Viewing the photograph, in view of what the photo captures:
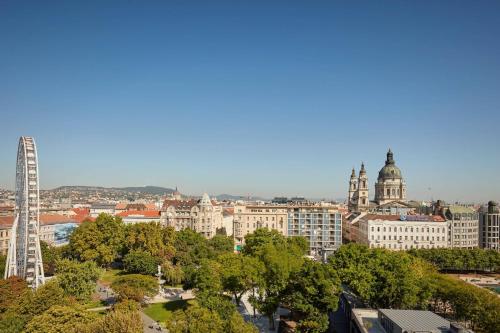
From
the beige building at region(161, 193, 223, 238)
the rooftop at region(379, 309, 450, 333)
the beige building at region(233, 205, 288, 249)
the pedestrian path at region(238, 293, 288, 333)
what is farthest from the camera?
the beige building at region(233, 205, 288, 249)

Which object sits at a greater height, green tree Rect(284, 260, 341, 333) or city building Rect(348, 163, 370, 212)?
city building Rect(348, 163, 370, 212)

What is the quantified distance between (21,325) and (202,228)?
82.8 meters

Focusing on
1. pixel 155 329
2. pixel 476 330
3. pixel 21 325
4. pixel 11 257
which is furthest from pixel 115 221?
pixel 476 330

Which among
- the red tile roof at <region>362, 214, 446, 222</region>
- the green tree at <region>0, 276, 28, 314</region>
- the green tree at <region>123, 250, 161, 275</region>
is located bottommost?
the green tree at <region>123, 250, 161, 275</region>

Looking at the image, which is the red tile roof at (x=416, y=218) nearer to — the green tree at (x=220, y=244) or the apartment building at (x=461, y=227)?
the apartment building at (x=461, y=227)

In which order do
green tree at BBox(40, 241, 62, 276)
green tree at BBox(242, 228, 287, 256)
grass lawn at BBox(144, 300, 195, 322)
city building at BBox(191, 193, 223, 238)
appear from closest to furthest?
grass lawn at BBox(144, 300, 195, 322) < green tree at BBox(40, 241, 62, 276) < green tree at BBox(242, 228, 287, 256) < city building at BBox(191, 193, 223, 238)

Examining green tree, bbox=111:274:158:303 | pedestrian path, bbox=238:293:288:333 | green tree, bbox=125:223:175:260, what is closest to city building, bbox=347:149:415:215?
green tree, bbox=125:223:175:260

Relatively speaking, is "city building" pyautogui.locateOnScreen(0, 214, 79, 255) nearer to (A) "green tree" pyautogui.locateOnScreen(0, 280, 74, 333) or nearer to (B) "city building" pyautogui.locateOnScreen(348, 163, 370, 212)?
(A) "green tree" pyautogui.locateOnScreen(0, 280, 74, 333)

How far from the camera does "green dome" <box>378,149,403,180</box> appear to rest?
553ft

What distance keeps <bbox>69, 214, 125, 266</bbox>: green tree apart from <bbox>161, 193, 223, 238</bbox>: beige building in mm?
35262

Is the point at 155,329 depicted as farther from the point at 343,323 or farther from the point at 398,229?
the point at 398,229

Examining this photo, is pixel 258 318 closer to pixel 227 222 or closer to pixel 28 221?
pixel 28 221

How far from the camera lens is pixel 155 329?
49.6 metres

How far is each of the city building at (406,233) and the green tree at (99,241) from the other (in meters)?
65.4
